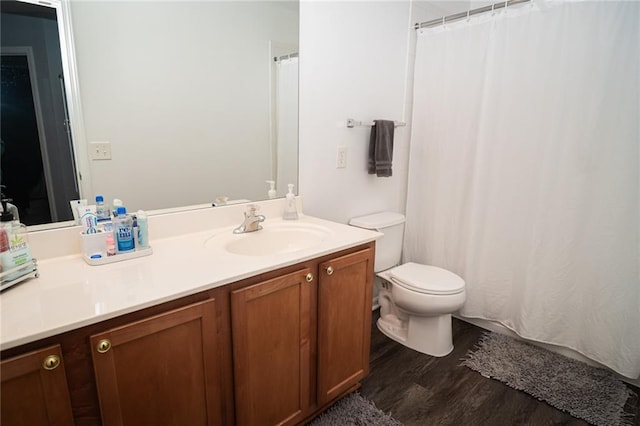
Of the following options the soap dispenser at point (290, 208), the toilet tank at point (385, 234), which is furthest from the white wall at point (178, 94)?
the toilet tank at point (385, 234)

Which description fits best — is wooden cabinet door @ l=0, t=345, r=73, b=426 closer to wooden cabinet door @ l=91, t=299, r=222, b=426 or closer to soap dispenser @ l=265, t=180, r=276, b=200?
wooden cabinet door @ l=91, t=299, r=222, b=426

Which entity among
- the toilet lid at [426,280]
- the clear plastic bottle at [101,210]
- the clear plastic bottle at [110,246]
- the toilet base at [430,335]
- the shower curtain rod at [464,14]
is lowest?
the toilet base at [430,335]

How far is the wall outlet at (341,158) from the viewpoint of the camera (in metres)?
2.08

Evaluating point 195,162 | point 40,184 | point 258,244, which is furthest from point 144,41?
point 258,244

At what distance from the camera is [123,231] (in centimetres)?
118

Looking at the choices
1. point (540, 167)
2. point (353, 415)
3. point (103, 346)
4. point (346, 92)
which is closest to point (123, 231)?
point (103, 346)

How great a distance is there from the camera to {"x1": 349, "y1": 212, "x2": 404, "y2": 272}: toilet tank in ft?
6.99

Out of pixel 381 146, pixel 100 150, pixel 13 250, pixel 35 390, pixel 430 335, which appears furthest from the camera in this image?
pixel 381 146

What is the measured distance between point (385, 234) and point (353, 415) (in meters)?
1.04

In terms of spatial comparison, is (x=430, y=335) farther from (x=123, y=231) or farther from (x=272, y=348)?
(x=123, y=231)

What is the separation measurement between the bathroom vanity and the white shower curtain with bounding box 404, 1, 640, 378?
102 cm

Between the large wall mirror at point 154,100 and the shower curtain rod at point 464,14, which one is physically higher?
the shower curtain rod at point 464,14

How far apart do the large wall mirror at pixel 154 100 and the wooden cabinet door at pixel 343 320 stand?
0.61 meters

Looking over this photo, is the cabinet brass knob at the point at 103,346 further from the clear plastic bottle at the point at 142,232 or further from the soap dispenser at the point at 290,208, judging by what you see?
the soap dispenser at the point at 290,208
